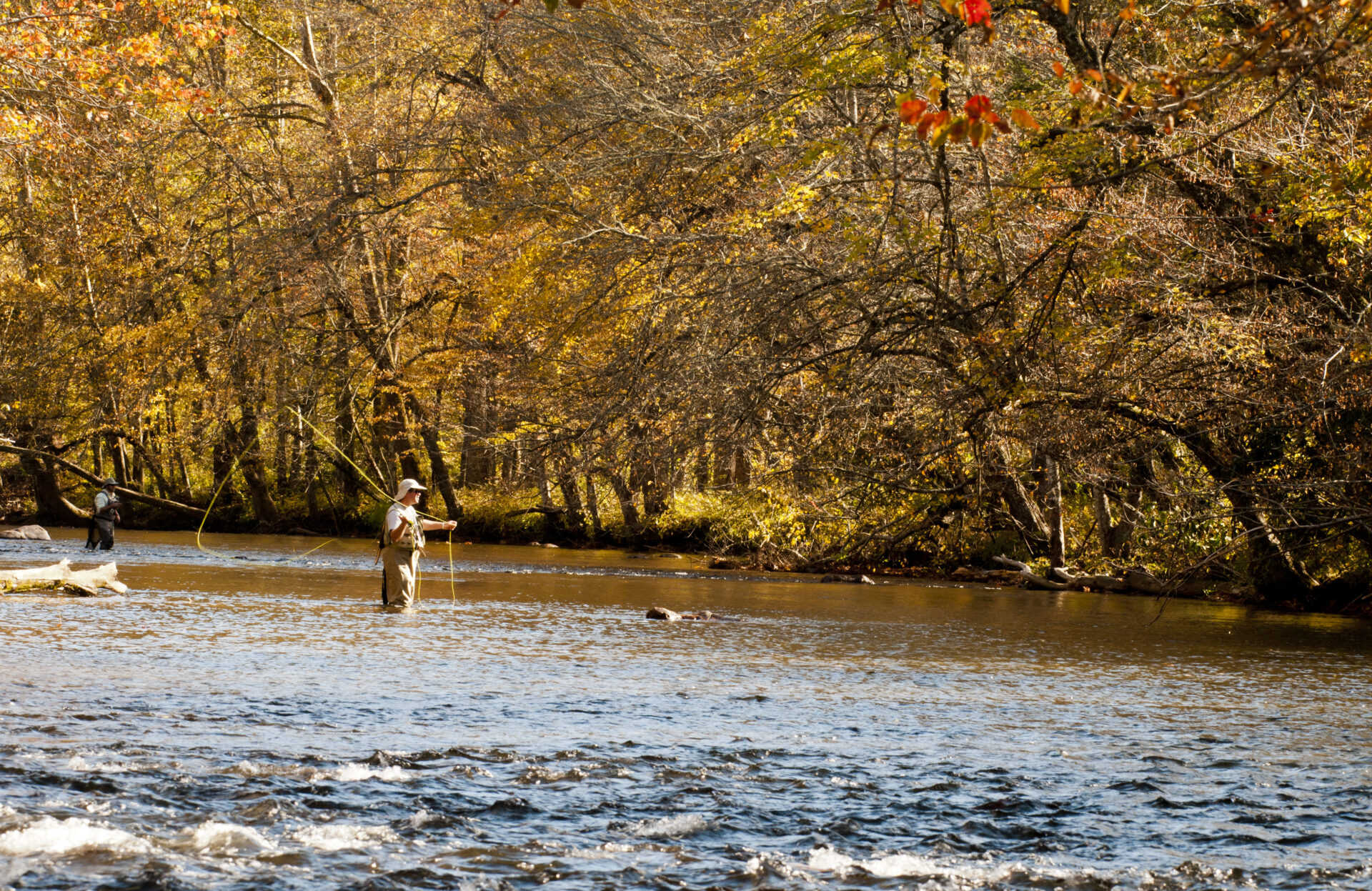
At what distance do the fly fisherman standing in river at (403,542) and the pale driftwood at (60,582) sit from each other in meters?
3.45

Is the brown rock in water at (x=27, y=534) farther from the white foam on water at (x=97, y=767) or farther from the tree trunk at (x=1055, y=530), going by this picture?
the white foam on water at (x=97, y=767)

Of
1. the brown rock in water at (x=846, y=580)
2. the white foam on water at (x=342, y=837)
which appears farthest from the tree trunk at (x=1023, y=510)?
the white foam on water at (x=342, y=837)

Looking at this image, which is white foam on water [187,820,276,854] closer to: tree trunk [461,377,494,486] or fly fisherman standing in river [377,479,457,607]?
fly fisherman standing in river [377,479,457,607]

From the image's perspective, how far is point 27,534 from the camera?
31.1 meters

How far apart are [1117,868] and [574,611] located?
11.0 meters

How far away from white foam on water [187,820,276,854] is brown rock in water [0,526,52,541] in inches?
1099

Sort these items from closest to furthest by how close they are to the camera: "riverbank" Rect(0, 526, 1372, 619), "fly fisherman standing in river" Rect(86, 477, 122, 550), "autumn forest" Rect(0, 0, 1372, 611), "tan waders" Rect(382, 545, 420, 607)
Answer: "autumn forest" Rect(0, 0, 1372, 611) → "tan waders" Rect(382, 545, 420, 607) → "riverbank" Rect(0, 526, 1372, 619) → "fly fisherman standing in river" Rect(86, 477, 122, 550)

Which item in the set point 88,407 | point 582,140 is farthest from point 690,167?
point 88,407

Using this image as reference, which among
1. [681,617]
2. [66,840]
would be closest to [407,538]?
[681,617]

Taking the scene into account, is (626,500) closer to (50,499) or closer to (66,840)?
(50,499)

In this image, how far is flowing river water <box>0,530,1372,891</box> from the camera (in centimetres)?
548

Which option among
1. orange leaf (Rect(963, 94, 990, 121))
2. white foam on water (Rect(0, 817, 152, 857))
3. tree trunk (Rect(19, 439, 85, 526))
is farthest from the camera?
tree trunk (Rect(19, 439, 85, 526))

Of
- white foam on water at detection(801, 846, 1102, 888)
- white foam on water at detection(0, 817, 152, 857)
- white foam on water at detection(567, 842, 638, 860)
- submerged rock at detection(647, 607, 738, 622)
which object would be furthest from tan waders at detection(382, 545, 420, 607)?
white foam on water at detection(801, 846, 1102, 888)

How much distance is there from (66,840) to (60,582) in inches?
464
